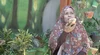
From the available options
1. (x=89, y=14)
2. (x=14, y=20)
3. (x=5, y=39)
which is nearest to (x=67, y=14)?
(x=5, y=39)

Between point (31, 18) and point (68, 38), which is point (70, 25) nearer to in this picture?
point (68, 38)

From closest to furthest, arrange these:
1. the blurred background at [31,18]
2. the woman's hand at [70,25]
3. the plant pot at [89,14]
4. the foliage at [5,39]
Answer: the woman's hand at [70,25], the foliage at [5,39], the blurred background at [31,18], the plant pot at [89,14]

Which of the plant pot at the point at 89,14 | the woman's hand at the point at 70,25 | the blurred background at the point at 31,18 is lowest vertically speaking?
the plant pot at the point at 89,14

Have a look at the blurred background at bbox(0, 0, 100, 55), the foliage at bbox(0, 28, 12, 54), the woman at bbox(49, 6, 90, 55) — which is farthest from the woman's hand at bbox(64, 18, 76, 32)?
the foliage at bbox(0, 28, 12, 54)

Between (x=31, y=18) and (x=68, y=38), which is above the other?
(x=68, y=38)

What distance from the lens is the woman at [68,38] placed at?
242cm

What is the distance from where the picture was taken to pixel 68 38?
8.09 feet

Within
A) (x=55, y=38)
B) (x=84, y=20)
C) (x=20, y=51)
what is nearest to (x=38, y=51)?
(x=20, y=51)

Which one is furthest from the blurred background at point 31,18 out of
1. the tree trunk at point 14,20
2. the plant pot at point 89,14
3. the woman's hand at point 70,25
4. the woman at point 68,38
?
the woman's hand at point 70,25

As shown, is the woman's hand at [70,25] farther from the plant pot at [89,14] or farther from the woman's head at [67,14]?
the plant pot at [89,14]

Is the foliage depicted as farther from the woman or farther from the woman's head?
the woman's head

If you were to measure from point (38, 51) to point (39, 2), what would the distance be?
0.67 metres

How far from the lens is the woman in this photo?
2.42 meters

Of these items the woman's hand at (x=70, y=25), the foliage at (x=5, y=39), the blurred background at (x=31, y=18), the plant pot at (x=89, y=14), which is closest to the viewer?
the woman's hand at (x=70, y=25)
